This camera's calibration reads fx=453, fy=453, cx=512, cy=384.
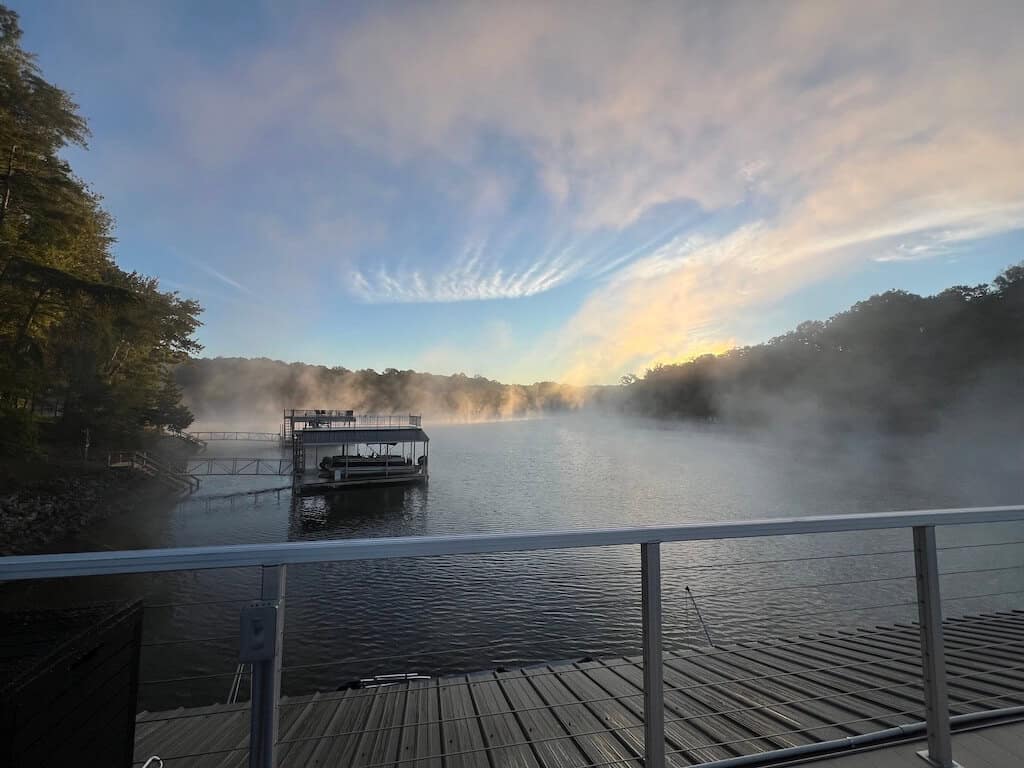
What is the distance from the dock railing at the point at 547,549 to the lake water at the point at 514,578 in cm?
16

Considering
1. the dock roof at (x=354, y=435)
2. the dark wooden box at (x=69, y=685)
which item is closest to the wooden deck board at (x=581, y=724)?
the dark wooden box at (x=69, y=685)

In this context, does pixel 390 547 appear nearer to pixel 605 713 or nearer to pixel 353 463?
pixel 605 713

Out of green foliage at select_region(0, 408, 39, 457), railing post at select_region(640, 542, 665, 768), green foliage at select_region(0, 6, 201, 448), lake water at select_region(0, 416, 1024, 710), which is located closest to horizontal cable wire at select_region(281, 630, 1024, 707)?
lake water at select_region(0, 416, 1024, 710)

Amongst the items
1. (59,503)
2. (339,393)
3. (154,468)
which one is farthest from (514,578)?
(339,393)

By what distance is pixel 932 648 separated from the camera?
1.45 metres

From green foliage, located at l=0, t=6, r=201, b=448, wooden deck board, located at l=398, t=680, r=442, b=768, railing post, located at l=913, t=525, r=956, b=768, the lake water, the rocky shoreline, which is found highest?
green foliage, located at l=0, t=6, r=201, b=448

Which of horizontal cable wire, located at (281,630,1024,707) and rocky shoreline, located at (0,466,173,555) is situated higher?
horizontal cable wire, located at (281,630,1024,707)

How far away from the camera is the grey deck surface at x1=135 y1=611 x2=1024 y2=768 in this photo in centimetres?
188

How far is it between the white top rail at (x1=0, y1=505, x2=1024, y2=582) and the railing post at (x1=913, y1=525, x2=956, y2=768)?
101mm

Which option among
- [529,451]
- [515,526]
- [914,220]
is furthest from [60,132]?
[914,220]

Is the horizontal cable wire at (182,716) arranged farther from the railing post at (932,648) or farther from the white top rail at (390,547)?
the railing post at (932,648)

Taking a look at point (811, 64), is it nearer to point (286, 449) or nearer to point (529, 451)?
point (529, 451)

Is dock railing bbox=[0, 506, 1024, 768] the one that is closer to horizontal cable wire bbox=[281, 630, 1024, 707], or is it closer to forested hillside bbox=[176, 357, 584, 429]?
horizontal cable wire bbox=[281, 630, 1024, 707]

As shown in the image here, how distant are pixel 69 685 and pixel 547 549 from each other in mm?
902
